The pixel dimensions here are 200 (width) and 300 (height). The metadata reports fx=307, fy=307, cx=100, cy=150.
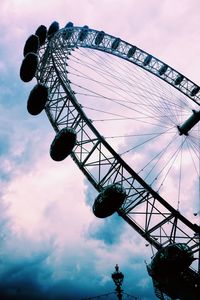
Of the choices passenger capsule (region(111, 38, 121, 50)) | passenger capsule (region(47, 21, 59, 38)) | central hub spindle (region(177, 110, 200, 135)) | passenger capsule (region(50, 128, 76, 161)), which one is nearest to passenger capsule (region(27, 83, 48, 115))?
passenger capsule (region(50, 128, 76, 161))

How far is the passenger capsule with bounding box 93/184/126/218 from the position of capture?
389 inches

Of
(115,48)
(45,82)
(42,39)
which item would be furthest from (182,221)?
(115,48)

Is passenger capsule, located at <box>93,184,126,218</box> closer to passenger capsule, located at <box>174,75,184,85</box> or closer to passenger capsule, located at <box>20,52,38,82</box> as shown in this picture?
passenger capsule, located at <box>20,52,38,82</box>

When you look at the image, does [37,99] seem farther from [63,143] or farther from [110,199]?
[110,199]

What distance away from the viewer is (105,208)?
33.1ft

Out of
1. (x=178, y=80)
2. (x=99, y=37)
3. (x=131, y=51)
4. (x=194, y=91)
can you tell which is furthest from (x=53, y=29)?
(x=194, y=91)

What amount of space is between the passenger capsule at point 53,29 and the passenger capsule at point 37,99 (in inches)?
221

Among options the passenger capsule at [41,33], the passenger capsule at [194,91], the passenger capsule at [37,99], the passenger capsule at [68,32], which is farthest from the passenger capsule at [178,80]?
the passenger capsule at [37,99]

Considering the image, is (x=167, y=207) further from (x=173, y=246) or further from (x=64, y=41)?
(x=64, y=41)

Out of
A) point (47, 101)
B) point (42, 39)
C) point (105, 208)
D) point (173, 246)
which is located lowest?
point (173, 246)

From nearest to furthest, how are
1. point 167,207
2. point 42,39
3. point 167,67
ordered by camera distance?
point 167,207
point 42,39
point 167,67

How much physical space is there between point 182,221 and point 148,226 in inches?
48.5

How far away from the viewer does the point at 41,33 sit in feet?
52.1

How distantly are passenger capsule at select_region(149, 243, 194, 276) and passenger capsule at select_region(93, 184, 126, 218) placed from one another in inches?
83.5
